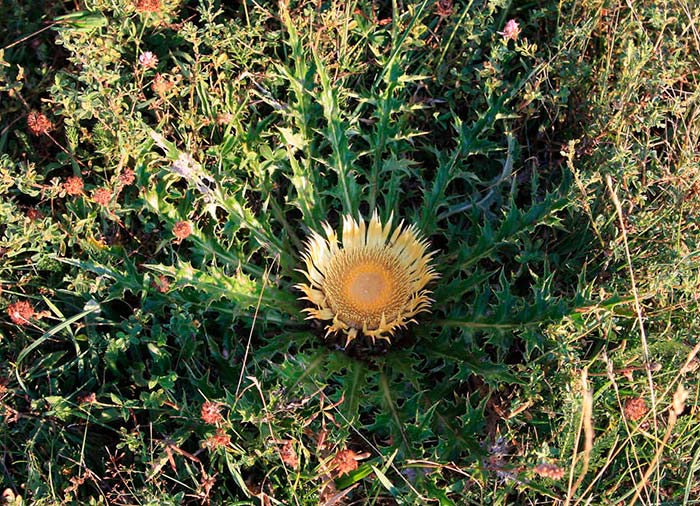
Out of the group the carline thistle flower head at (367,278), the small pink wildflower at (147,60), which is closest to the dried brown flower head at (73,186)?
the small pink wildflower at (147,60)

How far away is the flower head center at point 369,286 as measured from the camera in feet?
9.48

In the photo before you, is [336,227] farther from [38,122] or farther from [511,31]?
[38,122]

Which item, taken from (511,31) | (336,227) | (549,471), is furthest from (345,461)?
(511,31)

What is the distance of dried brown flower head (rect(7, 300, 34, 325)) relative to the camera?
2766 mm

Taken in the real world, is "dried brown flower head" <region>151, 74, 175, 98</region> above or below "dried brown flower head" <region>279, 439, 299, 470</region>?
above

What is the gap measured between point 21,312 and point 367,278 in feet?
4.21

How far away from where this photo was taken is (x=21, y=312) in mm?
2773

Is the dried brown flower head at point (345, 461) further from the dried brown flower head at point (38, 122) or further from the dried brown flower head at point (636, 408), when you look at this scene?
the dried brown flower head at point (38, 122)

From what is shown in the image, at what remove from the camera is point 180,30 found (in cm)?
324

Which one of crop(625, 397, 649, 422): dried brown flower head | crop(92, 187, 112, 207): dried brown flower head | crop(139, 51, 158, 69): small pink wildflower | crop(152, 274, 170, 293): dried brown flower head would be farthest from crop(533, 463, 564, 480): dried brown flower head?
crop(139, 51, 158, 69): small pink wildflower

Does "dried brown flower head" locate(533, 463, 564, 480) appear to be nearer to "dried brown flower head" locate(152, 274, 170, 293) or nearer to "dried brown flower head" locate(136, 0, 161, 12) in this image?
"dried brown flower head" locate(152, 274, 170, 293)

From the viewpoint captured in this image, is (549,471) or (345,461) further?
(345,461)

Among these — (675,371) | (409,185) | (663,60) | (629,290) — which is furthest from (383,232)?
(663,60)

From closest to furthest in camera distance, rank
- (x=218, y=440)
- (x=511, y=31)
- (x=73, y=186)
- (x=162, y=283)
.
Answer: (x=218, y=440), (x=162, y=283), (x=73, y=186), (x=511, y=31)
